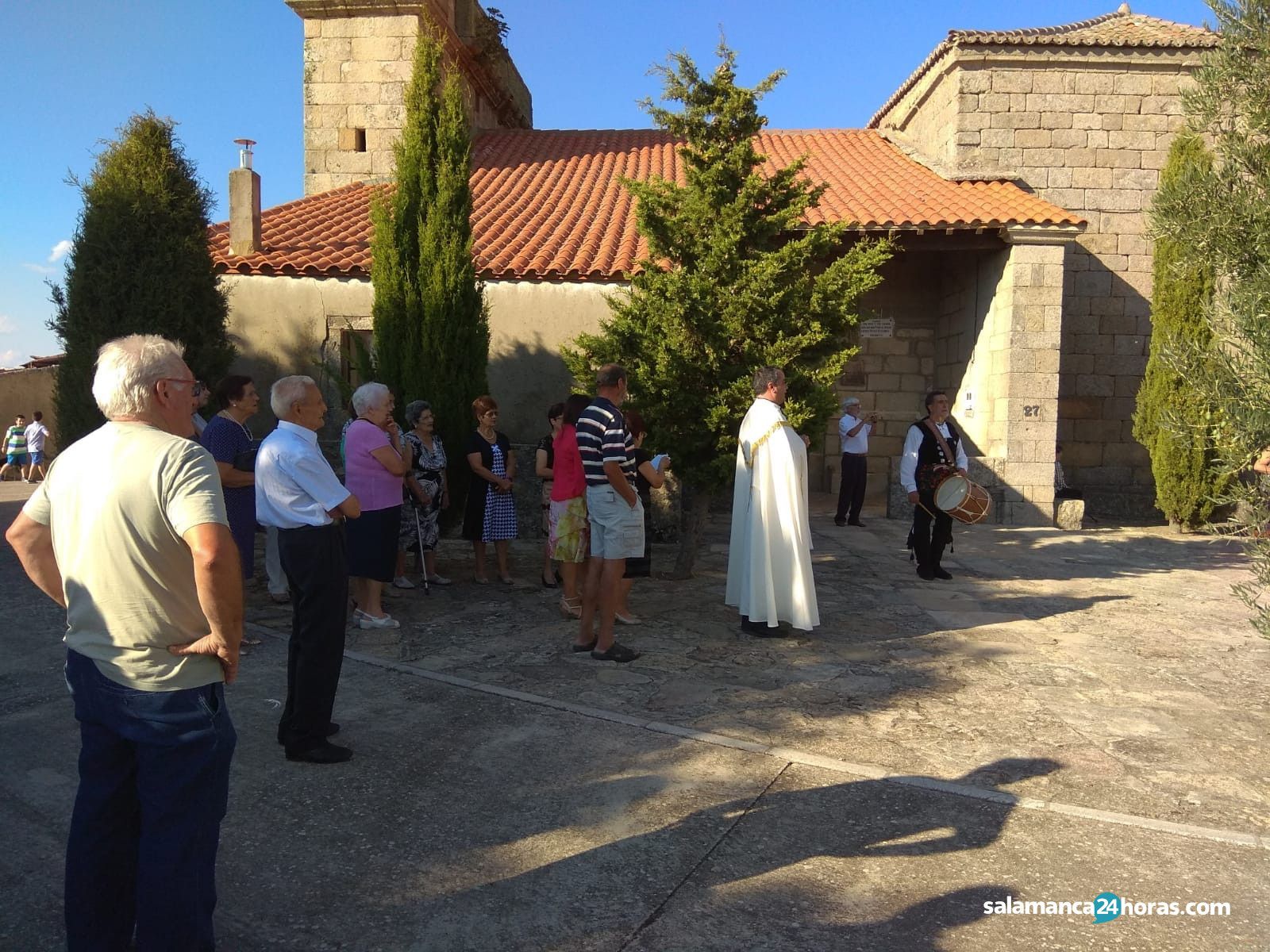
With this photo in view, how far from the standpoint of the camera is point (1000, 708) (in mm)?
4898

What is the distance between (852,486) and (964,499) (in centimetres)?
400

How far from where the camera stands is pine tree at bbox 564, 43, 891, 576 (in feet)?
23.7

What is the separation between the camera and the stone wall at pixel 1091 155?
44.9 feet

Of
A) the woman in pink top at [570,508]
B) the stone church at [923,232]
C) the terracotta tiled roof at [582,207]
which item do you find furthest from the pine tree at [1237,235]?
the stone church at [923,232]

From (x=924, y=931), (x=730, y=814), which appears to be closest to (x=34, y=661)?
(x=730, y=814)

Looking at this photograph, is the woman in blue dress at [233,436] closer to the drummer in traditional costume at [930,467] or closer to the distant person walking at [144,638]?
the distant person walking at [144,638]

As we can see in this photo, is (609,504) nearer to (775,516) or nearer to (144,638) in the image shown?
(775,516)

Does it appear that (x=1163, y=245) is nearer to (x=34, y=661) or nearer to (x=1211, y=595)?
(x=1211, y=595)

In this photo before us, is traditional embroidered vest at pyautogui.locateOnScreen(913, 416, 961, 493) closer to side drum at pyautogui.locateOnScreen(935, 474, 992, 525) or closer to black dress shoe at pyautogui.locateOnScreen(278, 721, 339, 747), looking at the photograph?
side drum at pyautogui.locateOnScreen(935, 474, 992, 525)

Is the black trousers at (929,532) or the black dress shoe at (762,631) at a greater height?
the black trousers at (929,532)

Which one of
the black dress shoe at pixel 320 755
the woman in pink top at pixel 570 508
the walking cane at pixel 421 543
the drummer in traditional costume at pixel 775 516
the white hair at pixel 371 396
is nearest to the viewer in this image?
the black dress shoe at pixel 320 755

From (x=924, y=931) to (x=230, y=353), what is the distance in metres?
8.53

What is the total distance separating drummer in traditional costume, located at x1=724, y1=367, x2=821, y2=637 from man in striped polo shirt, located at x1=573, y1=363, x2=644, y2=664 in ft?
3.14

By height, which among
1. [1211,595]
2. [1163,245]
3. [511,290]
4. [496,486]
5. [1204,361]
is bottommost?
[1211,595]
